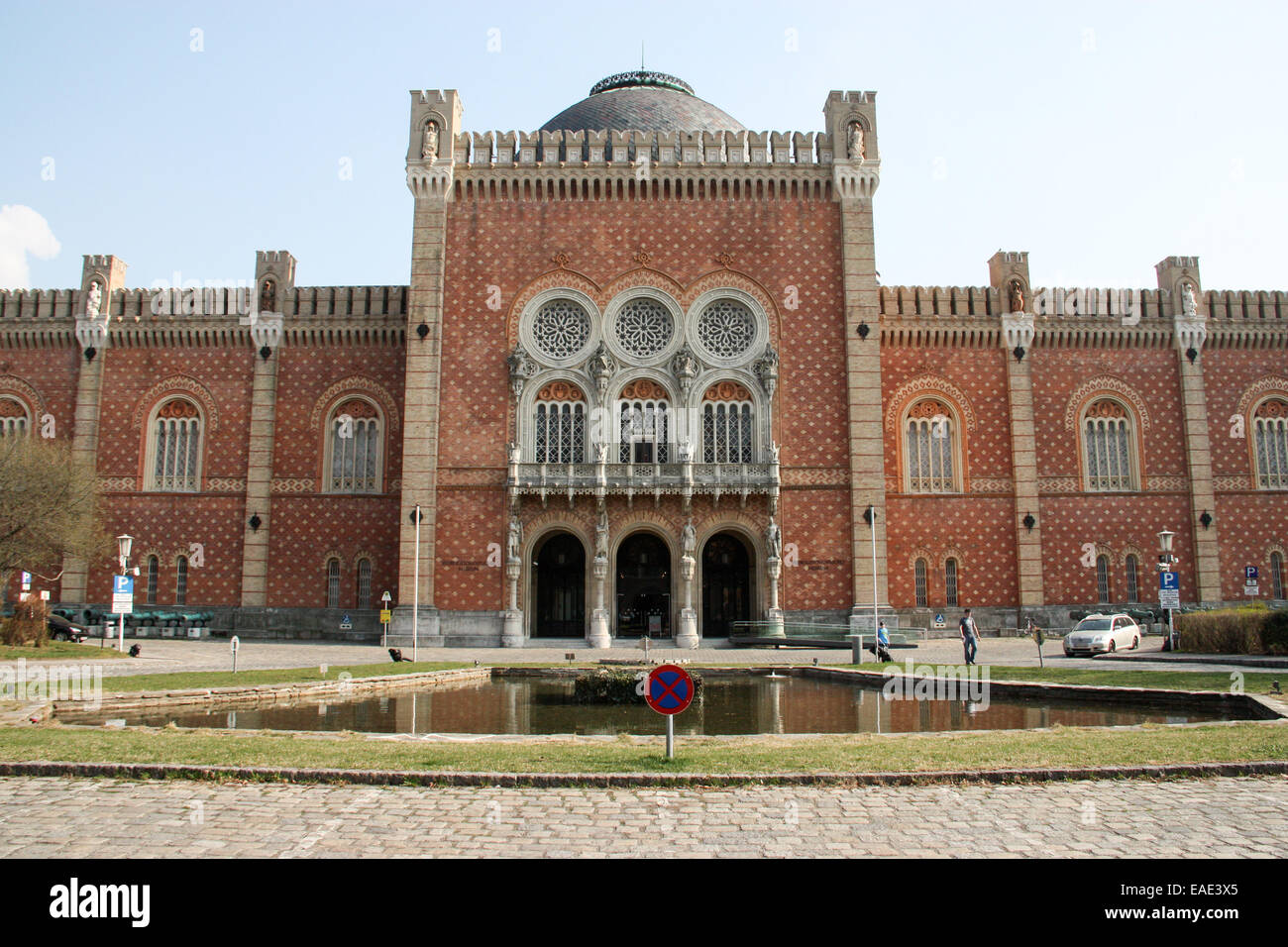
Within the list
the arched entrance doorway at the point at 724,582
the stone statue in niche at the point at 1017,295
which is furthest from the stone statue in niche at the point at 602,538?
the stone statue in niche at the point at 1017,295

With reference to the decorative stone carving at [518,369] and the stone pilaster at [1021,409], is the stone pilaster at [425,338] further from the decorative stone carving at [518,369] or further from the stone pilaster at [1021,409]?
the stone pilaster at [1021,409]

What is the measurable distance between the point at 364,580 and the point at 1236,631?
30.9m

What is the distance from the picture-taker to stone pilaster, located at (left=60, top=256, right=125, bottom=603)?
38697mm

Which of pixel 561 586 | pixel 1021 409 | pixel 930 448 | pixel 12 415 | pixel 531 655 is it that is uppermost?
pixel 12 415

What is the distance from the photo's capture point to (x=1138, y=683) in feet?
58.8

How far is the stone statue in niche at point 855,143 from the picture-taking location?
37.0 metres

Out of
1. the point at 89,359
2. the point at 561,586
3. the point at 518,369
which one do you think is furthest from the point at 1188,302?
the point at 89,359

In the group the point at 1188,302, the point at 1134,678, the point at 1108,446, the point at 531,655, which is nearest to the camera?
the point at 1134,678

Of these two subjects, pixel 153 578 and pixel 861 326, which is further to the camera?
pixel 153 578

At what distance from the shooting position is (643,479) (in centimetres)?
3503

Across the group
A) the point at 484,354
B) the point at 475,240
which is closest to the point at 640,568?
the point at 484,354

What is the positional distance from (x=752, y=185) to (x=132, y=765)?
32.7m

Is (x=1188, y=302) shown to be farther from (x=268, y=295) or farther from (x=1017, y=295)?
(x=268, y=295)
